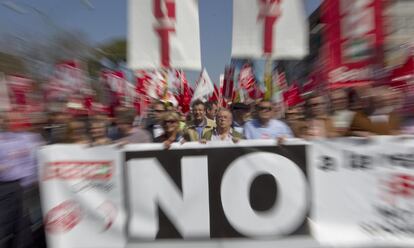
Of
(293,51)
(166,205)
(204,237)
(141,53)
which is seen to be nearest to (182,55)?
(141,53)

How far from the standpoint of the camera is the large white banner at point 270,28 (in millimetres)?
4199

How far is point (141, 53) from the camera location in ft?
14.2

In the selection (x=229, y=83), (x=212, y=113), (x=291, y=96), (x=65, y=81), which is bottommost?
(x=212, y=113)

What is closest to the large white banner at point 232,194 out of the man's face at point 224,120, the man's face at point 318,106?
the man's face at point 318,106

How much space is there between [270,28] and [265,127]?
1078 millimetres

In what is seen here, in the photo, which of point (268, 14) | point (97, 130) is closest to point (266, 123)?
point (268, 14)

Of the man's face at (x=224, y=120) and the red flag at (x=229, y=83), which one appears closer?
the man's face at (x=224, y=120)

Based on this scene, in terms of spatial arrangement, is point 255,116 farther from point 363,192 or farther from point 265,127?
point 363,192

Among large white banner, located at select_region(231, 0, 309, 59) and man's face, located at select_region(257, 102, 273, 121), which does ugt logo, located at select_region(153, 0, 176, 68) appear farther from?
man's face, located at select_region(257, 102, 273, 121)

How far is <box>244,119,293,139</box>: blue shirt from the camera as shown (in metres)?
4.69

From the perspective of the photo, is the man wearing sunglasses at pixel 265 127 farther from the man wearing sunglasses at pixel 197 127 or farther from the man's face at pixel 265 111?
the man wearing sunglasses at pixel 197 127

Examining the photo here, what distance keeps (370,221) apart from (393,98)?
1203 mm

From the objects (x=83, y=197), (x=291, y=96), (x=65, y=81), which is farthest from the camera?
(x=291, y=96)

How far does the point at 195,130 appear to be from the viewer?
5.29 m
